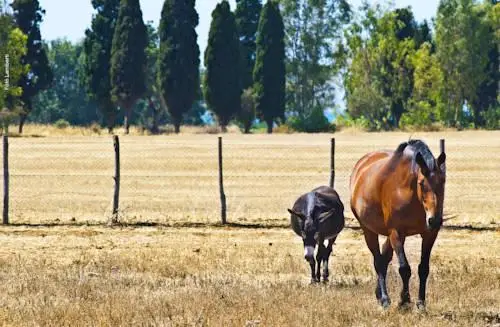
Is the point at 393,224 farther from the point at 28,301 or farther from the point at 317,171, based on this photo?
the point at 317,171

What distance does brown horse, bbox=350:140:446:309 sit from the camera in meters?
10.9

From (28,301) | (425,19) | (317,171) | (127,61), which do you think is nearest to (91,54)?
(127,61)

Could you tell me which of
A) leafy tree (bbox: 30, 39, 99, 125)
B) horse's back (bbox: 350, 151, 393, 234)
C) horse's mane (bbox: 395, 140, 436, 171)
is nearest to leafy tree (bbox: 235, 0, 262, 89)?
leafy tree (bbox: 30, 39, 99, 125)

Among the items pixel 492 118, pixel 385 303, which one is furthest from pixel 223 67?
pixel 385 303

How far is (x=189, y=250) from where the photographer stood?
1831 cm

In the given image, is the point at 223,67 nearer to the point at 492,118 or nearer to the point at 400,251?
the point at 492,118

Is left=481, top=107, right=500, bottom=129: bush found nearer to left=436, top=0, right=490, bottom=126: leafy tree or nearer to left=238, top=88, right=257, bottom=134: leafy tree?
left=436, top=0, right=490, bottom=126: leafy tree

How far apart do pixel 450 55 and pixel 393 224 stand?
238ft

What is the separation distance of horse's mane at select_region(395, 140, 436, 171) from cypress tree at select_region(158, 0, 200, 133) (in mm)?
67743

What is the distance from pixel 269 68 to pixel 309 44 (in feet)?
57.8

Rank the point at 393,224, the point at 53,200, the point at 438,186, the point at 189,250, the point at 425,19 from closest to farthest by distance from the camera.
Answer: the point at 438,186, the point at 393,224, the point at 189,250, the point at 53,200, the point at 425,19

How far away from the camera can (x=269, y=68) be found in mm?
79438

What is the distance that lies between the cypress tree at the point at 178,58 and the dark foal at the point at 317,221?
64.8 metres

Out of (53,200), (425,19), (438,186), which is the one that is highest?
(425,19)
